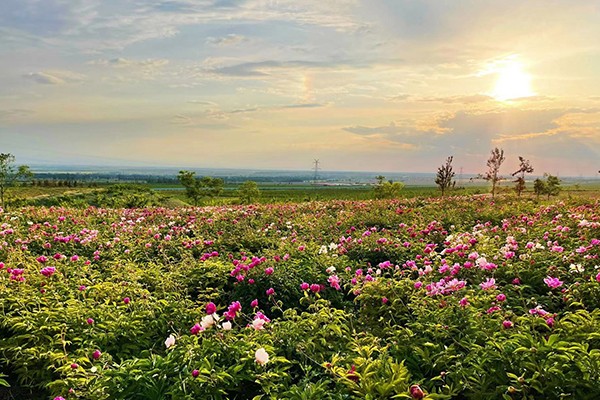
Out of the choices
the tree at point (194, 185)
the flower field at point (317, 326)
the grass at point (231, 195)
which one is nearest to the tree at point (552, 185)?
the grass at point (231, 195)

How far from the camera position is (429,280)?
17.2 ft

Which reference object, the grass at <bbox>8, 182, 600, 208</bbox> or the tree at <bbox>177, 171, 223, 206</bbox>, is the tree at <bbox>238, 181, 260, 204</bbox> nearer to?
the grass at <bbox>8, 182, 600, 208</bbox>

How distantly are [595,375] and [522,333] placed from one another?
710 millimetres

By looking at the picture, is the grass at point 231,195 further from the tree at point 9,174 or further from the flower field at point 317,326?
the flower field at point 317,326

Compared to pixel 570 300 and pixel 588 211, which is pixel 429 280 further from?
pixel 588 211

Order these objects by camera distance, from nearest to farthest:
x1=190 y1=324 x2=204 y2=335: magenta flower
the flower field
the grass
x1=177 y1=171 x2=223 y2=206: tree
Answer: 1. the flower field
2. x1=190 y1=324 x2=204 y2=335: magenta flower
3. the grass
4. x1=177 y1=171 x2=223 y2=206: tree

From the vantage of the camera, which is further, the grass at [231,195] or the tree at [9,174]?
the grass at [231,195]

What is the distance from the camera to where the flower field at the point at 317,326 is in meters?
2.98

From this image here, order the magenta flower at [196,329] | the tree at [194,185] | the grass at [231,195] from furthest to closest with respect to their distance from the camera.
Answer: the tree at [194,185], the grass at [231,195], the magenta flower at [196,329]

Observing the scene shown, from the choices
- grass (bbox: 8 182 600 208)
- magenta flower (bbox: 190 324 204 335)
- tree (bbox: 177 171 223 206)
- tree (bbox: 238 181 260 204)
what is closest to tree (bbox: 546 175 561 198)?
grass (bbox: 8 182 600 208)

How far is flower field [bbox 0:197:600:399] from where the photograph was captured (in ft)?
9.79

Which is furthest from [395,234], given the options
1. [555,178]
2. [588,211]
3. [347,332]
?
[555,178]

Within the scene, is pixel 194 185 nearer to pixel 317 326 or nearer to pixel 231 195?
pixel 231 195

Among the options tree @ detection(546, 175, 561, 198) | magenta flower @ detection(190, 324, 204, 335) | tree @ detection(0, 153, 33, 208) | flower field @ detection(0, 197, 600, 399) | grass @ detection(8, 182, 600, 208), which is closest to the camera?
flower field @ detection(0, 197, 600, 399)
